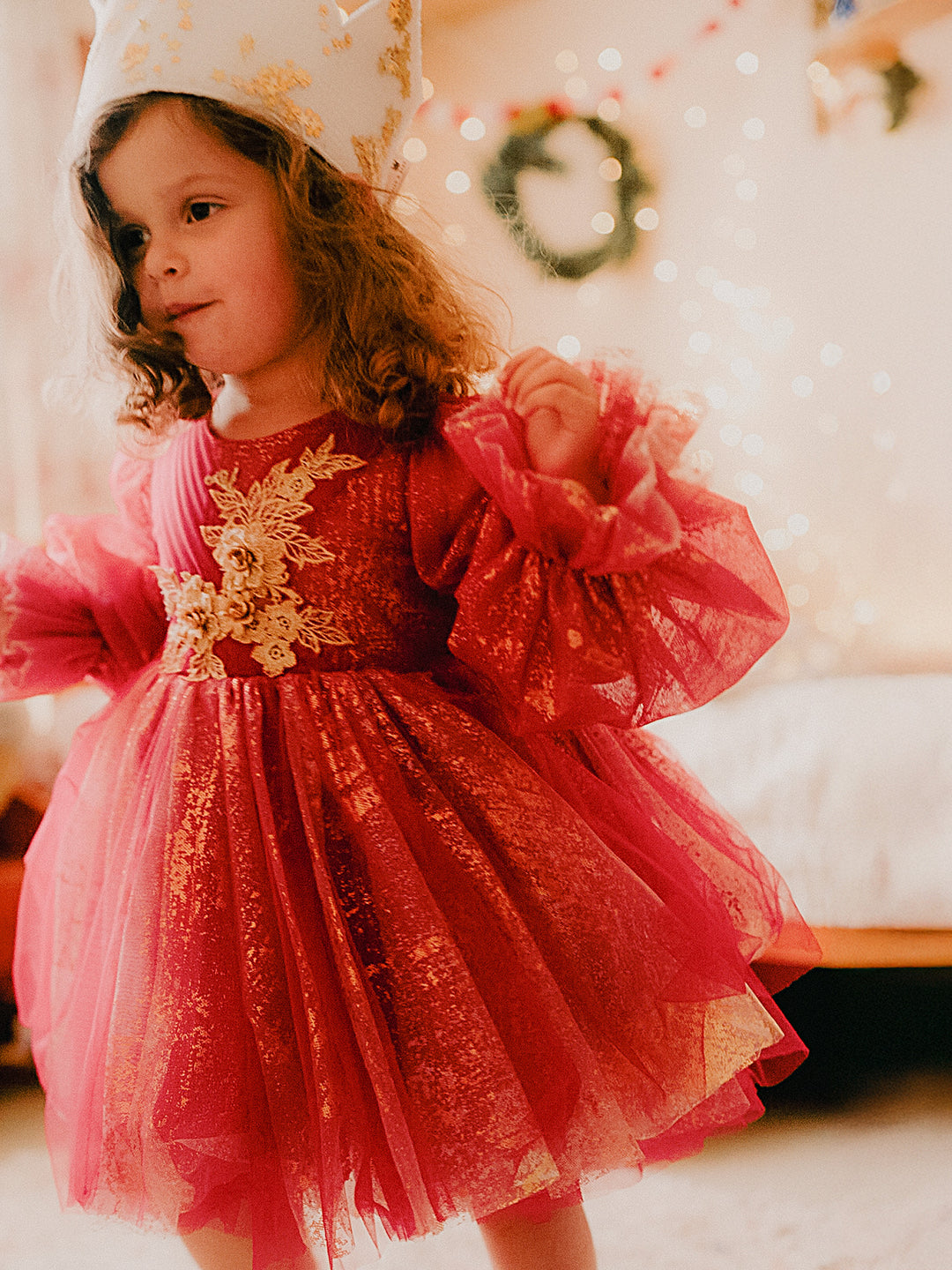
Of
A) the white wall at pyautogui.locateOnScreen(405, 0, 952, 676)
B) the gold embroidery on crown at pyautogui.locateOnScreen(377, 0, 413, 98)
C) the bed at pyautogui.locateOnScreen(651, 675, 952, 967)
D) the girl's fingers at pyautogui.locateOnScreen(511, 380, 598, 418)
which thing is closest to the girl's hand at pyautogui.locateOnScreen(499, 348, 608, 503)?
the girl's fingers at pyautogui.locateOnScreen(511, 380, 598, 418)

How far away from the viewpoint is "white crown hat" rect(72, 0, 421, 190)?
0.58 meters

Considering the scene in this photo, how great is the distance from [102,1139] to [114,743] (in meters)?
0.23

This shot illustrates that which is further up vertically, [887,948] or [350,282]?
[350,282]

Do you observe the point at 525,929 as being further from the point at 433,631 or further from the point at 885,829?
the point at 885,829

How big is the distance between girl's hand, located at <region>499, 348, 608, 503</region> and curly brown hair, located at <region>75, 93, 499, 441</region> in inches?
3.9

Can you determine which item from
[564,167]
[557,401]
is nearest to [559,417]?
[557,401]

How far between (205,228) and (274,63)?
104 millimetres

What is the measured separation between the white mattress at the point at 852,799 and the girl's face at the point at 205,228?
72cm

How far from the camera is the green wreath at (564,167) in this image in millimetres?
1762

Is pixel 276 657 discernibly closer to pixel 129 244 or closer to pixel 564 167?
pixel 129 244

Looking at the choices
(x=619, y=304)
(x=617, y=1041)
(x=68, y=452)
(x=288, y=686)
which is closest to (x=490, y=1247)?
(x=617, y=1041)

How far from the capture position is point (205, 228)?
0.59m

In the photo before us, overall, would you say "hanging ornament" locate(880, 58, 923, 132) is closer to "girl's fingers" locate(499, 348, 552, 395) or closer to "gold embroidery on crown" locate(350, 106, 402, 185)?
"gold embroidery on crown" locate(350, 106, 402, 185)

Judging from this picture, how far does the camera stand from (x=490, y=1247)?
590 millimetres
